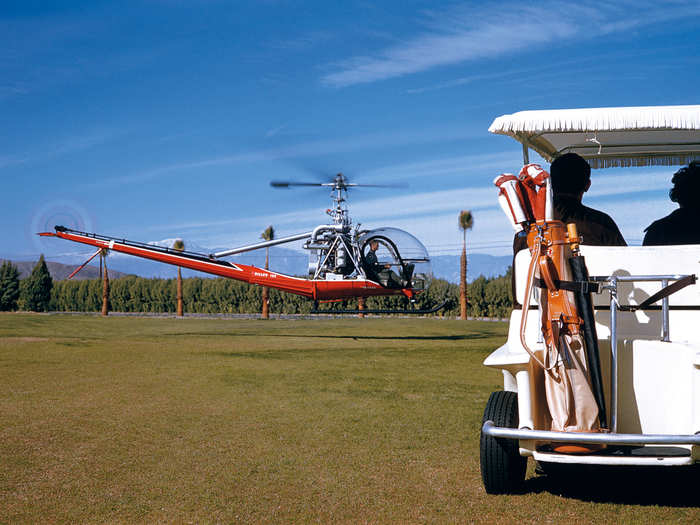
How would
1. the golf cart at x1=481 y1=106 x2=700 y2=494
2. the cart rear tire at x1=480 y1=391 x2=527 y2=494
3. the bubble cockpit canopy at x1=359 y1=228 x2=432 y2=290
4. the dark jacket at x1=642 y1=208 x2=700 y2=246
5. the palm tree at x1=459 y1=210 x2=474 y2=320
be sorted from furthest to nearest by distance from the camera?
the palm tree at x1=459 y1=210 x2=474 y2=320, the bubble cockpit canopy at x1=359 y1=228 x2=432 y2=290, the dark jacket at x1=642 y1=208 x2=700 y2=246, the cart rear tire at x1=480 y1=391 x2=527 y2=494, the golf cart at x1=481 y1=106 x2=700 y2=494

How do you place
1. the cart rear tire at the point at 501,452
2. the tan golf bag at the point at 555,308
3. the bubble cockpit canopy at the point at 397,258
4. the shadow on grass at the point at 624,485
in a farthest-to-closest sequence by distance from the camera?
the bubble cockpit canopy at the point at 397,258 < the shadow on grass at the point at 624,485 < the cart rear tire at the point at 501,452 < the tan golf bag at the point at 555,308

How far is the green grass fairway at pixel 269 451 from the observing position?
4262 millimetres

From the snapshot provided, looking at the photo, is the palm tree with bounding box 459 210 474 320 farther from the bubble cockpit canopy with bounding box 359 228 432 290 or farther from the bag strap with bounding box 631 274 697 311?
the bag strap with bounding box 631 274 697 311

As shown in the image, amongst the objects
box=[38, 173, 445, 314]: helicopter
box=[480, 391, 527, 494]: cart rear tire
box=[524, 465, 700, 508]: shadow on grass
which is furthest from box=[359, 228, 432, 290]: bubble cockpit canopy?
box=[480, 391, 527, 494]: cart rear tire

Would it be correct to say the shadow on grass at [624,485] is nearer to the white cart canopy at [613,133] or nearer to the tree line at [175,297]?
the white cart canopy at [613,133]

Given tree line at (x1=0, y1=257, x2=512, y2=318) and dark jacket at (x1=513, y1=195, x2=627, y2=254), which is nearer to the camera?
dark jacket at (x1=513, y1=195, x2=627, y2=254)

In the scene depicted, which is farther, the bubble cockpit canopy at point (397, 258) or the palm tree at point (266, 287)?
the palm tree at point (266, 287)

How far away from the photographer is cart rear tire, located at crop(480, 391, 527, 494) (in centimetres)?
419

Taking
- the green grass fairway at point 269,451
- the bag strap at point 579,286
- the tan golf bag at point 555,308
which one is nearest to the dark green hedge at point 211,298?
the green grass fairway at point 269,451

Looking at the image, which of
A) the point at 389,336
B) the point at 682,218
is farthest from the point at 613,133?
the point at 389,336

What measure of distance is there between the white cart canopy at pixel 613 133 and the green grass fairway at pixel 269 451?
2332 millimetres

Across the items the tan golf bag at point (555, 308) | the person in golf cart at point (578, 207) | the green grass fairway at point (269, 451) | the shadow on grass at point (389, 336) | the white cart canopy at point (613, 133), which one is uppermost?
the white cart canopy at point (613, 133)

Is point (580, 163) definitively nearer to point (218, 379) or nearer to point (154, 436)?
point (154, 436)

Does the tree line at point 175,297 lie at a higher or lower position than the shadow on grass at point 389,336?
higher
